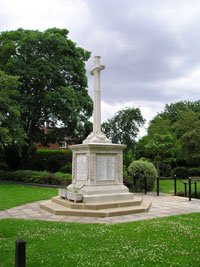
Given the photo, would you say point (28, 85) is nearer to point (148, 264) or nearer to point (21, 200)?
point (21, 200)

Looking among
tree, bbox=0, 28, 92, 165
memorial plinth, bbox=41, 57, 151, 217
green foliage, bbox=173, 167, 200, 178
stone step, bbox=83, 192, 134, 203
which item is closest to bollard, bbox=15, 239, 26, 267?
memorial plinth, bbox=41, 57, 151, 217

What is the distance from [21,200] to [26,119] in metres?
13.6

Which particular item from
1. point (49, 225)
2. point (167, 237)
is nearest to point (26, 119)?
point (49, 225)

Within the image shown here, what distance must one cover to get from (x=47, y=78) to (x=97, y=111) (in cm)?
1383

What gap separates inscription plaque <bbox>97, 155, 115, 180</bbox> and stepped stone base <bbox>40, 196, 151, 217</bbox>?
95cm

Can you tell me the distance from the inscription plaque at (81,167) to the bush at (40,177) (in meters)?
6.78

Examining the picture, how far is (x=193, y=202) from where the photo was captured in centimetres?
1241

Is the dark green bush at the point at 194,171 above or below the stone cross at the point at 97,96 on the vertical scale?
below

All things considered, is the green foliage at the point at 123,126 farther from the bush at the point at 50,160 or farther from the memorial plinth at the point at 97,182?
the memorial plinth at the point at 97,182

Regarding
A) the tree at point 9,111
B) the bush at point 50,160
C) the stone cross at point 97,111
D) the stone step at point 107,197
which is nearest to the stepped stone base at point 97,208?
the stone step at point 107,197

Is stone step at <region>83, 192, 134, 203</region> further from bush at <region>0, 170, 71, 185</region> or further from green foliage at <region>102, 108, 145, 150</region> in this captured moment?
green foliage at <region>102, 108, 145, 150</region>

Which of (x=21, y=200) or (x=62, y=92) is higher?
(x=62, y=92)

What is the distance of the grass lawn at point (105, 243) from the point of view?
194 inches

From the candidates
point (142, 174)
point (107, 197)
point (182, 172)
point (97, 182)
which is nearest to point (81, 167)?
point (97, 182)
